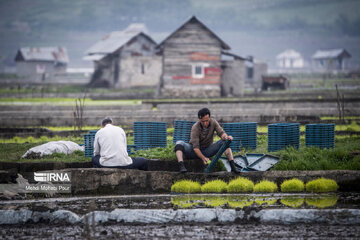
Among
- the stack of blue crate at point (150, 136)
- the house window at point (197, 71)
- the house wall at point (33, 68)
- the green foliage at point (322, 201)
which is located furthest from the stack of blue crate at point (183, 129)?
the house wall at point (33, 68)

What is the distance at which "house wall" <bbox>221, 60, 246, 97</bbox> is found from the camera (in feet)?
145

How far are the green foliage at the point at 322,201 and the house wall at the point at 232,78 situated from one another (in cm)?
3438

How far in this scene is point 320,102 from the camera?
3102cm

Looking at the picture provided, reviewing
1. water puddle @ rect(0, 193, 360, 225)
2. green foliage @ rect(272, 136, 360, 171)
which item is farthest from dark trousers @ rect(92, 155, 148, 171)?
green foliage @ rect(272, 136, 360, 171)

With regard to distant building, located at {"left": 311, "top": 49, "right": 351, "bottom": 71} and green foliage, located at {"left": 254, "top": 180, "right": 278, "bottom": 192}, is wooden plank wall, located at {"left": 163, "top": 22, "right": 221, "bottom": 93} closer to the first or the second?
green foliage, located at {"left": 254, "top": 180, "right": 278, "bottom": 192}

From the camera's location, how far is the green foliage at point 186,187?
10.7m

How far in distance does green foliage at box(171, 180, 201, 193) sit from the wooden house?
3386 centimetres

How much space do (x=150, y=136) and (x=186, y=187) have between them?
3.50 meters

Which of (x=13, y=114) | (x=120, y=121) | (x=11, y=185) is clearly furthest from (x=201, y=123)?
(x=13, y=114)

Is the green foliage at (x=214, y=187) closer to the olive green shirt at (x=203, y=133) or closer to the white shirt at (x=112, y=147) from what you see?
the olive green shirt at (x=203, y=133)

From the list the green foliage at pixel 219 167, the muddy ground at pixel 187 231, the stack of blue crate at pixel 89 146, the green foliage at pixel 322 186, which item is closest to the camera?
the muddy ground at pixel 187 231

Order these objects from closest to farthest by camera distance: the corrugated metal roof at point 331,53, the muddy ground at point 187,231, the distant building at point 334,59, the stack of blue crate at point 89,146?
the muddy ground at point 187,231 < the stack of blue crate at point 89,146 < the corrugated metal roof at point 331,53 < the distant building at point 334,59

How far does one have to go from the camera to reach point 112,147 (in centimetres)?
1104

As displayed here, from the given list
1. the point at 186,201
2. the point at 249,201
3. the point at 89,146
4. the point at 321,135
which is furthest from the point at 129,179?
the point at 321,135
